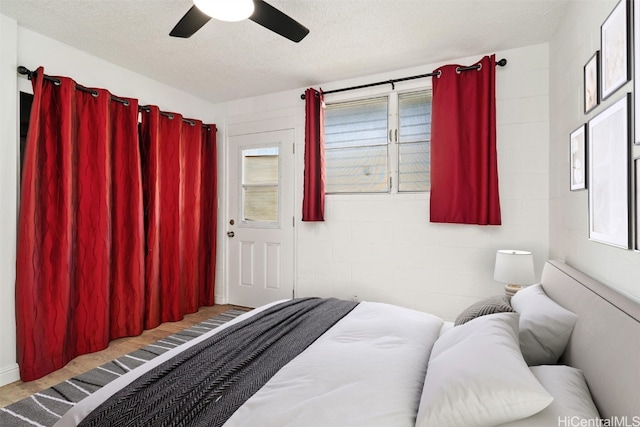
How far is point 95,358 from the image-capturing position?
2.64 metres

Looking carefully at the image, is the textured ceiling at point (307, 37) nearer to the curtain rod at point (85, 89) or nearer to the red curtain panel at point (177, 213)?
the curtain rod at point (85, 89)

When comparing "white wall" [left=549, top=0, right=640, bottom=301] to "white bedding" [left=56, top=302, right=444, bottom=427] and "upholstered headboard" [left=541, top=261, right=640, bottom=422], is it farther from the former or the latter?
"white bedding" [left=56, top=302, right=444, bottom=427]

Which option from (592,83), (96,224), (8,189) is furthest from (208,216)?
(592,83)

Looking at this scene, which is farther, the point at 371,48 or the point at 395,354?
the point at 371,48

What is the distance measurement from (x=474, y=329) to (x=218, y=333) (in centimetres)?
121

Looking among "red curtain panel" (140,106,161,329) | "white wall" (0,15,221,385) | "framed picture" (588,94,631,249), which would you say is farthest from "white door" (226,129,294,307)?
"framed picture" (588,94,631,249)

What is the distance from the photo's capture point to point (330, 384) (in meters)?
1.16

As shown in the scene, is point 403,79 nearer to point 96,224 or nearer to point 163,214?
point 163,214

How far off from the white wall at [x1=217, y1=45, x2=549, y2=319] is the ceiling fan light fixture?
1782mm

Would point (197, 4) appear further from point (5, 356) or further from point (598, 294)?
point (5, 356)

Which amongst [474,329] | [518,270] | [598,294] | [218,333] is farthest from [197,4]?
[518,270]

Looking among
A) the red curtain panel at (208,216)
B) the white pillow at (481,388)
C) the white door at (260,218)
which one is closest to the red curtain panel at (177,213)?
the red curtain panel at (208,216)

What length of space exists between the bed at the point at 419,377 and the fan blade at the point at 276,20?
1.70 meters

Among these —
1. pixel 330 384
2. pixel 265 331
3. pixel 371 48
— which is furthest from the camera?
pixel 371 48
